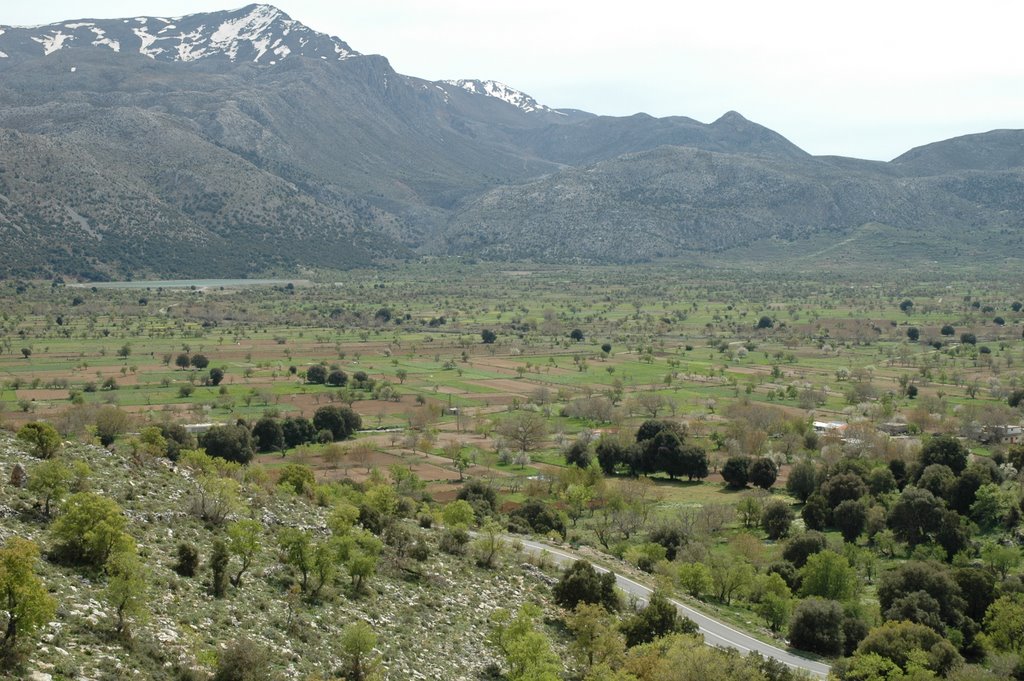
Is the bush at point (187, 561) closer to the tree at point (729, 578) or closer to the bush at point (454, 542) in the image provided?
the bush at point (454, 542)

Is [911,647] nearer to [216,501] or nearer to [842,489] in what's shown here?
[842,489]

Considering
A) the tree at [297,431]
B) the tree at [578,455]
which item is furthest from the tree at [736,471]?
the tree at [297,431]

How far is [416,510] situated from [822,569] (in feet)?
61.5

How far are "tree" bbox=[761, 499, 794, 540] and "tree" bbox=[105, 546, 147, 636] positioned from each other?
3702cm

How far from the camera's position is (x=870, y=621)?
3966cm

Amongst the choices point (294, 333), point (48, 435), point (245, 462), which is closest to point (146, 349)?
point (294, 333)

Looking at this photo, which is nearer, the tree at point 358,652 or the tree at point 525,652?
the tree at point 358,652

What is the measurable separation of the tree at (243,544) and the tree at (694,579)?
19680 mm

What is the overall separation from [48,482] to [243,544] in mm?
5706

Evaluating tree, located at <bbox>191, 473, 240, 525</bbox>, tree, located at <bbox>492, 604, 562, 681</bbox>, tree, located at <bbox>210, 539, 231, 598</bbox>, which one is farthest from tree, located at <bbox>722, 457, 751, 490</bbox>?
Answer: tree, located at <bbox>210, 539, 231, 598</bbox>

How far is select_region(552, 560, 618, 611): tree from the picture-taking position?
3516 cm

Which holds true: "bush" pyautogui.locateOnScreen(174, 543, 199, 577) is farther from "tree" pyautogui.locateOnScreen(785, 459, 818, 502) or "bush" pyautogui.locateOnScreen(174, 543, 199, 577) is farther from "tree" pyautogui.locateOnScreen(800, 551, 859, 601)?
"tree" pyautogui.locateOnScreen(785, 459, 818, 502)

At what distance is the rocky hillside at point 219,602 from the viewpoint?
21953 millimetres

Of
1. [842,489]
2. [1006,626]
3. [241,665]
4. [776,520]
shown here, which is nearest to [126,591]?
[241,665]
